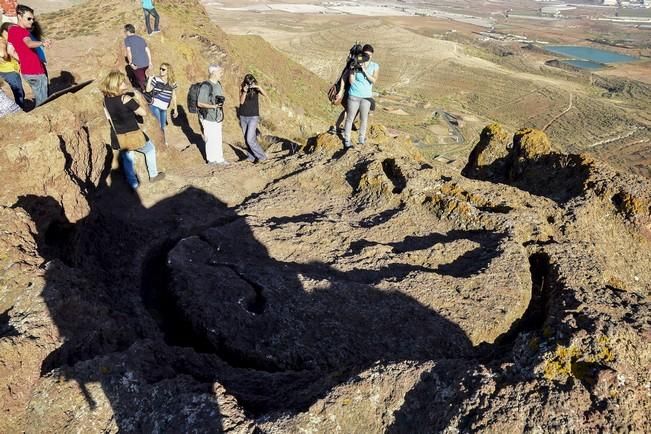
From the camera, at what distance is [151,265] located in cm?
816

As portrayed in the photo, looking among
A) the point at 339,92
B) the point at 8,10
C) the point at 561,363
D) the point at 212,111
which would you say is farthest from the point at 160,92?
the point at 561,363

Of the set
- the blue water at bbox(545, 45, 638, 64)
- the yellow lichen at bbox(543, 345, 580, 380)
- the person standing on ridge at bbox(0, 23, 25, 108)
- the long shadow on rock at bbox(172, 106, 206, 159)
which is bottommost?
the blue water at bbox(545, 45, 638, 64)

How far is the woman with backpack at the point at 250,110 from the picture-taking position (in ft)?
38.3

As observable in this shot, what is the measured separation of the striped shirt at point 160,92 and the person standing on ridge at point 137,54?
6.46 ft

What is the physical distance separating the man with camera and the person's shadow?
3.26 meters

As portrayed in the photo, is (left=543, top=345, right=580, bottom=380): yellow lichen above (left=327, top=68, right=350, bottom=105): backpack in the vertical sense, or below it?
below

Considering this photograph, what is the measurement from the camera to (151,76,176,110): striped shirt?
13.0m

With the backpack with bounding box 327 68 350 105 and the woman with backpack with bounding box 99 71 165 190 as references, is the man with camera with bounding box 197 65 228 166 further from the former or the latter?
the backpack with bounding box 327 68 350 105

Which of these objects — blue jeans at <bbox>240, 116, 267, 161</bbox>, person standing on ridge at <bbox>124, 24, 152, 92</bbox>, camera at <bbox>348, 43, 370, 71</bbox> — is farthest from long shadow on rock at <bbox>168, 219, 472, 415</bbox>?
person standing on ridge at <bbox>124, 24, 152, 92</bbox>

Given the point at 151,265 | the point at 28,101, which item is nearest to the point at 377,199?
the point at 151,265

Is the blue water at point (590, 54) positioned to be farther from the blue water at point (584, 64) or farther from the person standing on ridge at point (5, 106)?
Answer: the person standing on ridge at point (5, 106)

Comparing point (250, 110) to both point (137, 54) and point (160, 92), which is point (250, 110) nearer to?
point (160, 92)

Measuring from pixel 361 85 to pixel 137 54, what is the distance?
7.99m

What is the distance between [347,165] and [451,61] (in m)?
99.4
